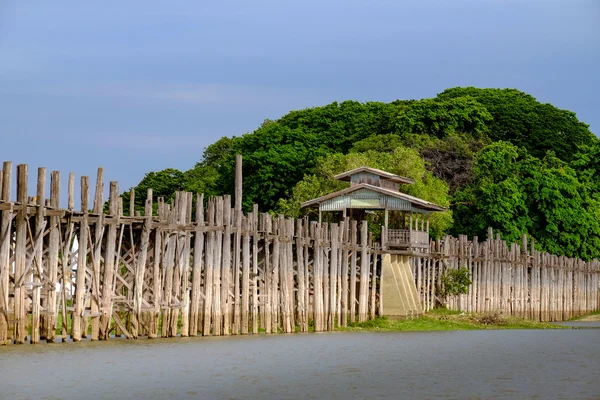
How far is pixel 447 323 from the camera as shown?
5347cm

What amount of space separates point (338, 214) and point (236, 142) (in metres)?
41.4

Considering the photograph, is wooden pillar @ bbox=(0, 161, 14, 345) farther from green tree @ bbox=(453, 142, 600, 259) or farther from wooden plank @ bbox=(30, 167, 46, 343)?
green tree @ bbox=(453, 142, 600, 259)

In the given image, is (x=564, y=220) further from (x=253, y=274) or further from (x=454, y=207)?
(x=253, y=274)

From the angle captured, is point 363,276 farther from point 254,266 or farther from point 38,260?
point 38,260

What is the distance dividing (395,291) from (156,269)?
1840 cm

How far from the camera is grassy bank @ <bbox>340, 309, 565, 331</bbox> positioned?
164 ft

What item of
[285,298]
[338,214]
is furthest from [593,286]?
[285,298]

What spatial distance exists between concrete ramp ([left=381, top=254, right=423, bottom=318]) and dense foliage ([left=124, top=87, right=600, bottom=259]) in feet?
61.2

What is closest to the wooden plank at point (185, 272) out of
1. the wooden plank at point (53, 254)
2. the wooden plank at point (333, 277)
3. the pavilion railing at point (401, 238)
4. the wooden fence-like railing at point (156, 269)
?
the wooden fence-like railing at point (156, 269)

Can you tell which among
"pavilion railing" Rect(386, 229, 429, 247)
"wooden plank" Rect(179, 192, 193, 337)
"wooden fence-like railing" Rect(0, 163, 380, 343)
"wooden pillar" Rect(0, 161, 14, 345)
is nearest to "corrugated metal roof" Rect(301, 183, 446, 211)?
"pavilion railing" Rect(386, 229, 429, 247)

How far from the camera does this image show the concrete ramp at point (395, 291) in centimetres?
5181

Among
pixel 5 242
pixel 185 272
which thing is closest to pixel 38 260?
pixel 5 242

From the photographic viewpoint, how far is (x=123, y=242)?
123 feet

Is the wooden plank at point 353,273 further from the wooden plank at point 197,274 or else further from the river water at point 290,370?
the wooden plank at point 197,274
